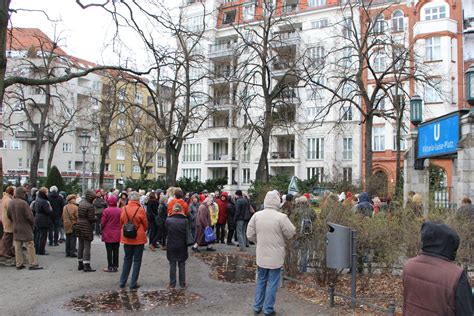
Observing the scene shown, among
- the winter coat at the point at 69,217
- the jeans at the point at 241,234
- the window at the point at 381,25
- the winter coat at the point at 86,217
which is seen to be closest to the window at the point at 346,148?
the window at the point at 381,25

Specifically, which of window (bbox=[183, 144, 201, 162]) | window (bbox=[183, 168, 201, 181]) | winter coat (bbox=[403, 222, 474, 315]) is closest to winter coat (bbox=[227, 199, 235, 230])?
winter coat (bbox=[403, 222, 474, 315])

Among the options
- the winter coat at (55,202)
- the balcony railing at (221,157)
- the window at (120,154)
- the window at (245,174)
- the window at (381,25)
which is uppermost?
the window at (381,25)

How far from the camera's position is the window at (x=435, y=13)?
4422cm

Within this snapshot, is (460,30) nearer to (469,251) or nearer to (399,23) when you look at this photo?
(399,23)

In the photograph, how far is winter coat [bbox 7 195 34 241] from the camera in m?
10.9

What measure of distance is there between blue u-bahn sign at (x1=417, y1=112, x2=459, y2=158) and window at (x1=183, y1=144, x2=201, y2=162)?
150 feet

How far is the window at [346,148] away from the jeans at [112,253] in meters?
41.8

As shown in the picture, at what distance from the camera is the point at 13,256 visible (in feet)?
39.1

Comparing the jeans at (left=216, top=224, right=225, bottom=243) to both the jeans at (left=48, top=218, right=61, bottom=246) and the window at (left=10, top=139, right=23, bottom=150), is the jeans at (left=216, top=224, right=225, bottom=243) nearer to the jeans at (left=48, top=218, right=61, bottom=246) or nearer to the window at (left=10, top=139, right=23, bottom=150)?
the jeans at (left=48, top=218, right=61, bottom=246)

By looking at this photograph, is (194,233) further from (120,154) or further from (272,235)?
(120,154)

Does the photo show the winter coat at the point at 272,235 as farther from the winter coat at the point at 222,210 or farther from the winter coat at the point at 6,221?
the winter coat at the point at 222,210

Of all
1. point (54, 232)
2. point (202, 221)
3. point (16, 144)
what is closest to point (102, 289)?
point (202, 221)

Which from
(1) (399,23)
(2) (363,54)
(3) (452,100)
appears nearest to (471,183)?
(2) (363,54)

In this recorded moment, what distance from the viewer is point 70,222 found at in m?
12.7
